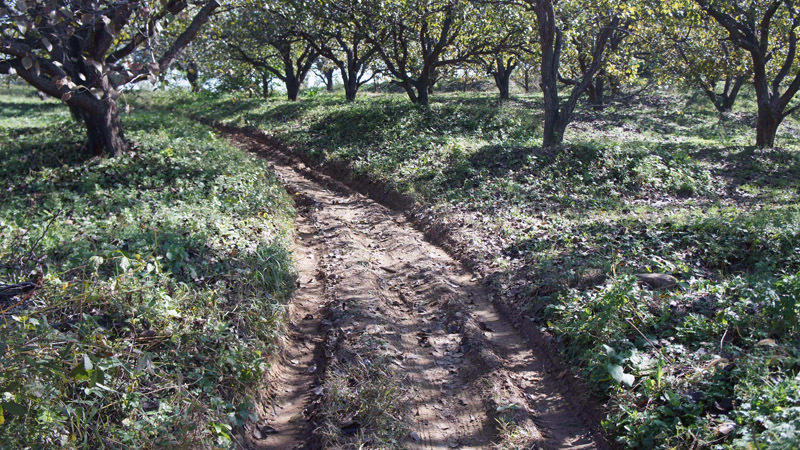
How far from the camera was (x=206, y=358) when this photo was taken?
4164 mm

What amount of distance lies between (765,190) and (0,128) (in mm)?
19066

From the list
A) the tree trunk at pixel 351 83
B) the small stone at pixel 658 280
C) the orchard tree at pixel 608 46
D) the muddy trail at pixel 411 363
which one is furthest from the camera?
the tree trunk at pixel 351 83

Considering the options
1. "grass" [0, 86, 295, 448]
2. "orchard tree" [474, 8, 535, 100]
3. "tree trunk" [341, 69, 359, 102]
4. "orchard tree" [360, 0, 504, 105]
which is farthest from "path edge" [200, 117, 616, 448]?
"tree trunk" [341, 69, 359, 102]

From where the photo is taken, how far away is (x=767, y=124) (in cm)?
1373

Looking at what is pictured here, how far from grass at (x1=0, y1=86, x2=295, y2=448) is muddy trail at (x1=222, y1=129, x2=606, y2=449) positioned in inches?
14.7

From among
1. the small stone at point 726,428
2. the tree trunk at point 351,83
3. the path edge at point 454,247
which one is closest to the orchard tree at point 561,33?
the path edge at point 454,247

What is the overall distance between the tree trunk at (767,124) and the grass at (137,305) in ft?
42.4

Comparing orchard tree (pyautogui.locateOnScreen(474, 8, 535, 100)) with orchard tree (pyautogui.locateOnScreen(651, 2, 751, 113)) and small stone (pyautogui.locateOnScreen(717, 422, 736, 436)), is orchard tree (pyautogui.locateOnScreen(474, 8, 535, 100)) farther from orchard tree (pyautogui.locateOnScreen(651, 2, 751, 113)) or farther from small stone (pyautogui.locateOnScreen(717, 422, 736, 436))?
small stone (pyautogui.locateOnScreen(717, 422, 736, 436))

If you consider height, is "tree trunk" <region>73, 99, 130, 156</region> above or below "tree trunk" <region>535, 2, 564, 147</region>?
below

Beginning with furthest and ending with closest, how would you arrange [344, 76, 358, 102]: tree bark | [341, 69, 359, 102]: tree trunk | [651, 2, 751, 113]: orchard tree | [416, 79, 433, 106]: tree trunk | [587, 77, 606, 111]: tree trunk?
[344, 76, 358, 102]: tree bark, [341, 69, 359, 102]: tree trunk, [587, 77, 606, 111]: tree trunk, [416, 79, 433, 106]: tree trunk, [651, 2, 751, 113]: orchard tree

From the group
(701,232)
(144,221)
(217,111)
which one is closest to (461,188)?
(701,232)

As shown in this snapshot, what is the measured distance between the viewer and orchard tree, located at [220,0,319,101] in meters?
15.4

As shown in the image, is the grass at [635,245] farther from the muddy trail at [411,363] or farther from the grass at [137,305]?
the grass at [137,305]

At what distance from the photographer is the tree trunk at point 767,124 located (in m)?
13.5
